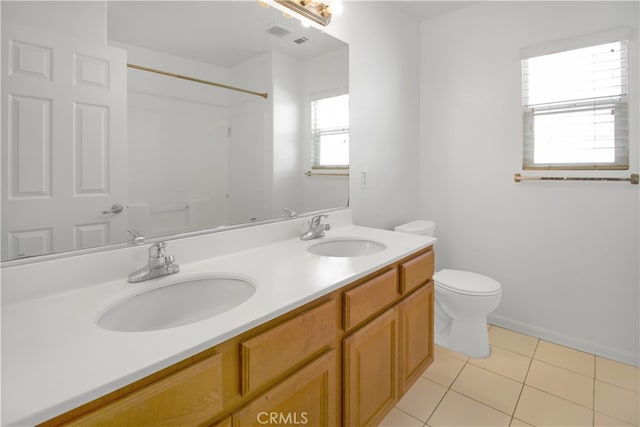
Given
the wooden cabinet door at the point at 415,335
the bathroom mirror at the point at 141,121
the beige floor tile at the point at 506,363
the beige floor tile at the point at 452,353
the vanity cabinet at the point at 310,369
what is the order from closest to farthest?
the vanity cabinet at the point at 310,369, the bathroom mirror at the point at 141,121, the wooden cabinet door at the point at 415,335, the beige floor tile at the point at 506,363, the beige floor tile at the point at 452,353

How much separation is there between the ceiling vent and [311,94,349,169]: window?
38 cm

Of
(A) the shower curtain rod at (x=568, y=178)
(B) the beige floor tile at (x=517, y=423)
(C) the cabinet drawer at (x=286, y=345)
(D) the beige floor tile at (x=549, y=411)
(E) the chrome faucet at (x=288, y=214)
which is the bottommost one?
(B) the beige floor tile at (x=517, y=423)

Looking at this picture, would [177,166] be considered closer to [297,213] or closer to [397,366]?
[297,213]

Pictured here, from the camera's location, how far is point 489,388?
1857 mm

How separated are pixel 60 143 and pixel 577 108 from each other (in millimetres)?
2730

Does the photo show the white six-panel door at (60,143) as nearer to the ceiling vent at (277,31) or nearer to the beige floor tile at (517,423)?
the ceiling vent at (277,31)

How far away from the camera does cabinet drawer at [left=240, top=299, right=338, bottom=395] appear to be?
0.85m

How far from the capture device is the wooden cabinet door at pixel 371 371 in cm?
124

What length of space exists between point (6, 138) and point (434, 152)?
8.71ft

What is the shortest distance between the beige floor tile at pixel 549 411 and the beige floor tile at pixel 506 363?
0.56 feet

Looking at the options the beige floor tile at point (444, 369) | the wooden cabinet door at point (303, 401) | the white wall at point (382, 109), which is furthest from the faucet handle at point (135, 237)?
the beige floor tile at point (444, 369)

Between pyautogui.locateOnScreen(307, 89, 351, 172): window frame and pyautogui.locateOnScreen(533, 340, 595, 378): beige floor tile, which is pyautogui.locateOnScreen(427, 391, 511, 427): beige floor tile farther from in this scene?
pyautogui.locateOnScreen(307, 89, 351, 172): window frame

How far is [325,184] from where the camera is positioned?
80.0 inches

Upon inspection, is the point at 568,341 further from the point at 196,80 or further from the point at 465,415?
the point at 196,80
